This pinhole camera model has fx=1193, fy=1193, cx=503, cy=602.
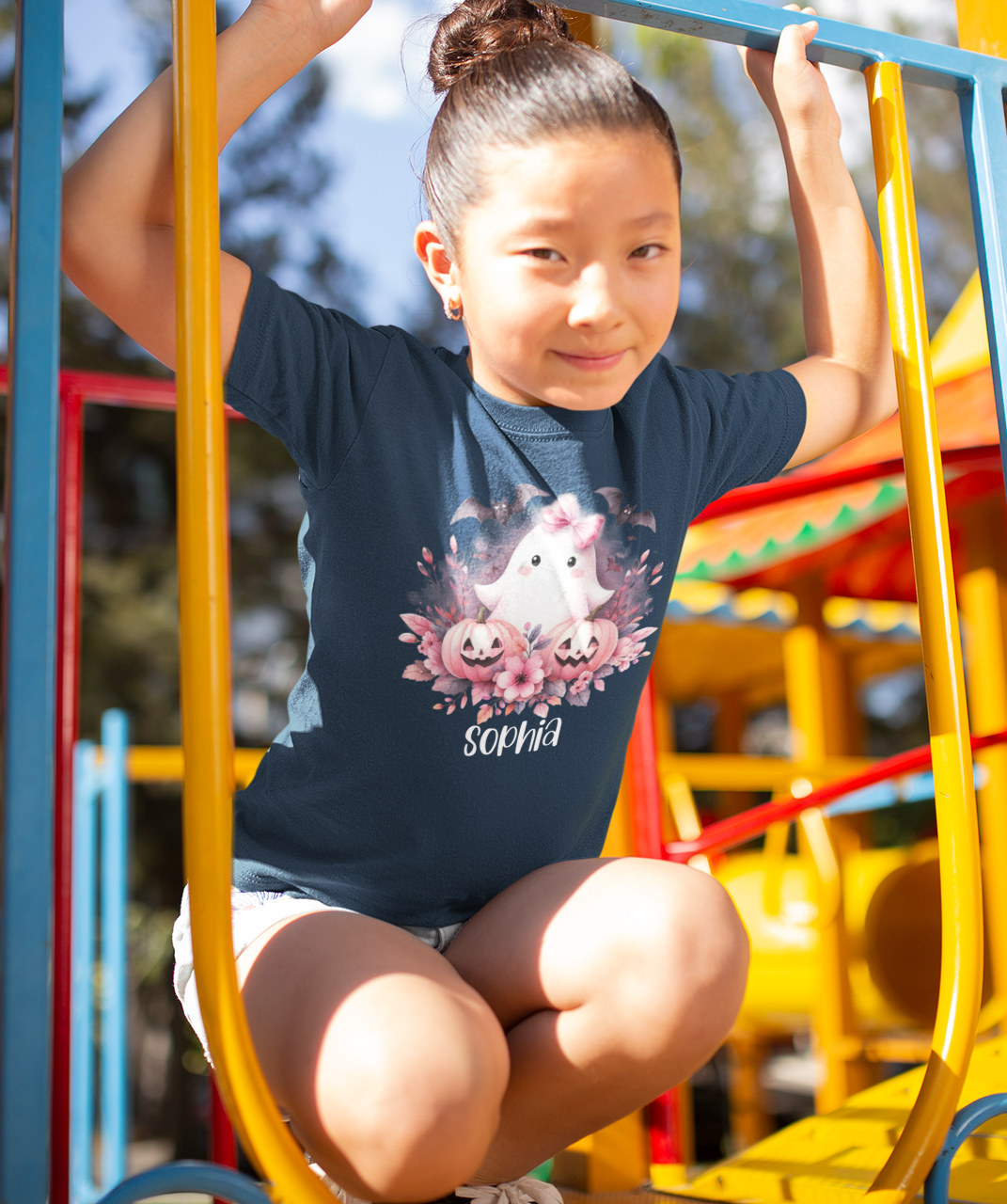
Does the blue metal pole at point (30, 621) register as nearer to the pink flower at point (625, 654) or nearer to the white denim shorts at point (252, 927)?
the white denim shorts at point (252, 927)

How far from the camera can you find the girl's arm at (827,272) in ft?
3.70

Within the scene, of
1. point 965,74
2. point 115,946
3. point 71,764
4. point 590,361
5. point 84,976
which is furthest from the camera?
point 84,976

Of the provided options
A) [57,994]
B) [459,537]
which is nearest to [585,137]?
[459,537]

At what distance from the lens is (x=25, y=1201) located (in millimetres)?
625

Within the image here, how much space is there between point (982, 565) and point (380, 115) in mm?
8254

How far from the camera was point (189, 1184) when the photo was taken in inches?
25.6

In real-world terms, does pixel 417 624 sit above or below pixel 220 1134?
above

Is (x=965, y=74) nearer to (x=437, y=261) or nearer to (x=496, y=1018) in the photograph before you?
(x=437, y=261)

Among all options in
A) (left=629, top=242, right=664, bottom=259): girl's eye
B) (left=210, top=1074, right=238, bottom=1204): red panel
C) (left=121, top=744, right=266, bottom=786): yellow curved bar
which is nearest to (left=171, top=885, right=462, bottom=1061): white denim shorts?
(left=629, top=242, right=664, bottom=259): girl's eye

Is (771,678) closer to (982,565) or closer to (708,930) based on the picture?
(982,565)

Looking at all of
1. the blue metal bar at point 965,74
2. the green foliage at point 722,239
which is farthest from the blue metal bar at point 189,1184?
the green foliage at point 722,239

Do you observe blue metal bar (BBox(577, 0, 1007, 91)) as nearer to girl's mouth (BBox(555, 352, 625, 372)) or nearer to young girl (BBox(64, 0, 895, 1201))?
young girl (BBox(64, 0, 895, 1201))

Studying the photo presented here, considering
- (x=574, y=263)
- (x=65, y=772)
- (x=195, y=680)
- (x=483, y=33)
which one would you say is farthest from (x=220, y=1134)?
(x=483, y=33)

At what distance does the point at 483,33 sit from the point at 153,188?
1.42 feet
